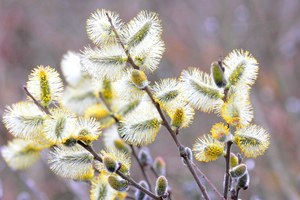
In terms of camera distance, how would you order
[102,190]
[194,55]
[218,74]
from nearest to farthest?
[218,74], [102,190], [194,55]

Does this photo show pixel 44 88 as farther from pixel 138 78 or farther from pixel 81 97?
pixel 81 97

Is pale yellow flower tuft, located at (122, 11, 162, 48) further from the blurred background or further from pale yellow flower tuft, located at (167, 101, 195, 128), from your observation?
the blurred background

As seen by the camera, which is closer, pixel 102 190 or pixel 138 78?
pixel 138 78

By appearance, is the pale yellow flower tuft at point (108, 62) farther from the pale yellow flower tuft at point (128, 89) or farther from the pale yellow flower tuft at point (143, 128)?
the pale yellow flower tuft at point (143, 128)

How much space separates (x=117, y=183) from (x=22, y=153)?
1.68 ft

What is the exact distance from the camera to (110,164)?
1596 millimetres

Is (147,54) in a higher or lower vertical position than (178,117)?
higher

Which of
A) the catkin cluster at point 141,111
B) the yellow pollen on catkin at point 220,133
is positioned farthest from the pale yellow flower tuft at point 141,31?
the yellow pollen on catkin at point 220,133

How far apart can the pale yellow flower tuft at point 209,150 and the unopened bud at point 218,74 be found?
0.18 metres

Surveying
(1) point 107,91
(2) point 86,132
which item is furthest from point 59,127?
(1) point 107,91

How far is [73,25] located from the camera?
25.0 ft

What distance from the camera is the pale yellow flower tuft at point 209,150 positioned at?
5.28 feet

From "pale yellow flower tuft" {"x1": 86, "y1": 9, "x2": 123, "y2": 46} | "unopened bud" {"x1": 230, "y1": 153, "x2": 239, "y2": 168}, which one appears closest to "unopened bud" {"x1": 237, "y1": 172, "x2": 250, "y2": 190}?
"unopened bud" {"x1": 230, "y1": 153, "x2": 239, "y2": 168}

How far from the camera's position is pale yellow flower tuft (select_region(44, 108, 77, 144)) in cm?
161
